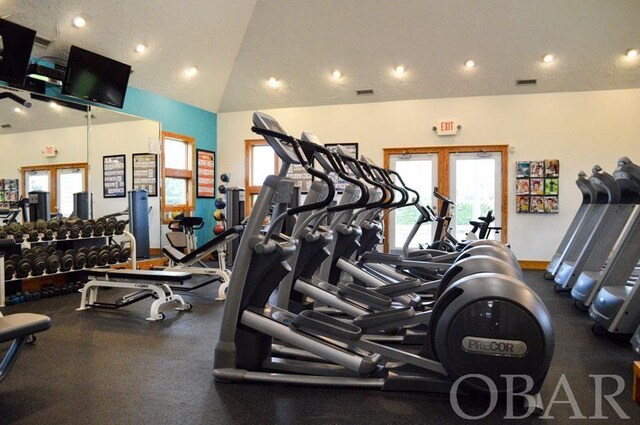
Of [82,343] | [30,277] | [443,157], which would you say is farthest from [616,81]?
[30,277]

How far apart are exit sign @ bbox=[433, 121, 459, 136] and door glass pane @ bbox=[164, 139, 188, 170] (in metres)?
4.58

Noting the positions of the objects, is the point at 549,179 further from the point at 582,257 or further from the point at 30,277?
the point at 30,277

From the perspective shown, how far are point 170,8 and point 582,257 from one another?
19.2ft

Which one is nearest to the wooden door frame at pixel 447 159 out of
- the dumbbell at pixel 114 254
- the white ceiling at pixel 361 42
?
the white ceiling at pixel 361 42

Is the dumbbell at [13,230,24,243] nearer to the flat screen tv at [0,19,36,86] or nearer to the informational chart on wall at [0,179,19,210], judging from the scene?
the informational chart on wall at [0,179,19,210]

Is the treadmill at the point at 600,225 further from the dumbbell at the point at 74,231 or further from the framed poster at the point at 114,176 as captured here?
the framed poster at the point at 114,176

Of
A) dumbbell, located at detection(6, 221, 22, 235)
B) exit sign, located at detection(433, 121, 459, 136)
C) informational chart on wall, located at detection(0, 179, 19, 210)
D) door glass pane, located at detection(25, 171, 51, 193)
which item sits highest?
exit sign, located at detection(433, 121, 459, 136)

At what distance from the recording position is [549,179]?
7.28 metres

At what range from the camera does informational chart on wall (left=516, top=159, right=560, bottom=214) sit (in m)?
7.27

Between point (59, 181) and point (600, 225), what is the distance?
6.45 m

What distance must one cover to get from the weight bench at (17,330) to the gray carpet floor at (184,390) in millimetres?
217

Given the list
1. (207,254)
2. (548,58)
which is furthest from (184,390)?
(548,58)

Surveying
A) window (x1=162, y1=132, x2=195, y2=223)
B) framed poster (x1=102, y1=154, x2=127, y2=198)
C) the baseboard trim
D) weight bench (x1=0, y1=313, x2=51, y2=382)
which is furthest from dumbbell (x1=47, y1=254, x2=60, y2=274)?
the baseboard trim

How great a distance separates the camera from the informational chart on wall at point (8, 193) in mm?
5207
